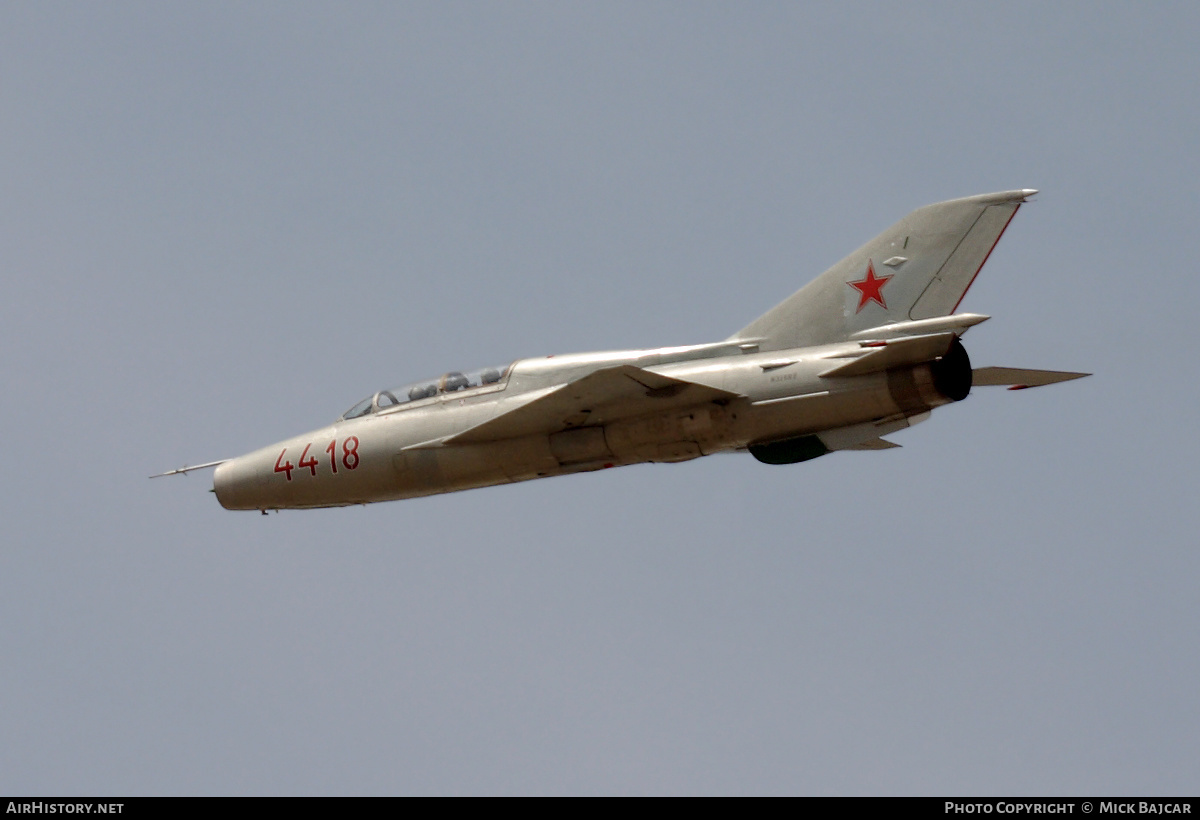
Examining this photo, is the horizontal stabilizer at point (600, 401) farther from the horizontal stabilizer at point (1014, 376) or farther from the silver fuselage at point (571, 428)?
the horizontal stabilizer at point (1014, 376)

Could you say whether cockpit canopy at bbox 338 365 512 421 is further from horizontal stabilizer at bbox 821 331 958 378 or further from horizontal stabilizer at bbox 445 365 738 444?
horizontal stabilizer at bbox 821 331 958 378

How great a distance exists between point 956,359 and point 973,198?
234cm

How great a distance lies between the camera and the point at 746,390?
20.8 m

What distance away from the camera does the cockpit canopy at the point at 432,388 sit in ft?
76.8

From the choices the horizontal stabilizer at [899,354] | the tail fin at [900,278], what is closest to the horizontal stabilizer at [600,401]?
the tail fin at [900,278]

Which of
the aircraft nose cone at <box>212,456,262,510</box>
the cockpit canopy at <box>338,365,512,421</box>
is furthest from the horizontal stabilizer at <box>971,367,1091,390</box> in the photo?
the aircraft nose cone at <box>212,456,262,510</box>

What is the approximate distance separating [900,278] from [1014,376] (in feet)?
6.69

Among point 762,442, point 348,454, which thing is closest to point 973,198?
point 762,442

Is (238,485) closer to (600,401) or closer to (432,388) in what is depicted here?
(432,388)

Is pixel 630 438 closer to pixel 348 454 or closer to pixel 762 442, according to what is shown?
pixel 762 442

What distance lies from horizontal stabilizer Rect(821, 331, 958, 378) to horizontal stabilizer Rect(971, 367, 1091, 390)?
4.04 feet
